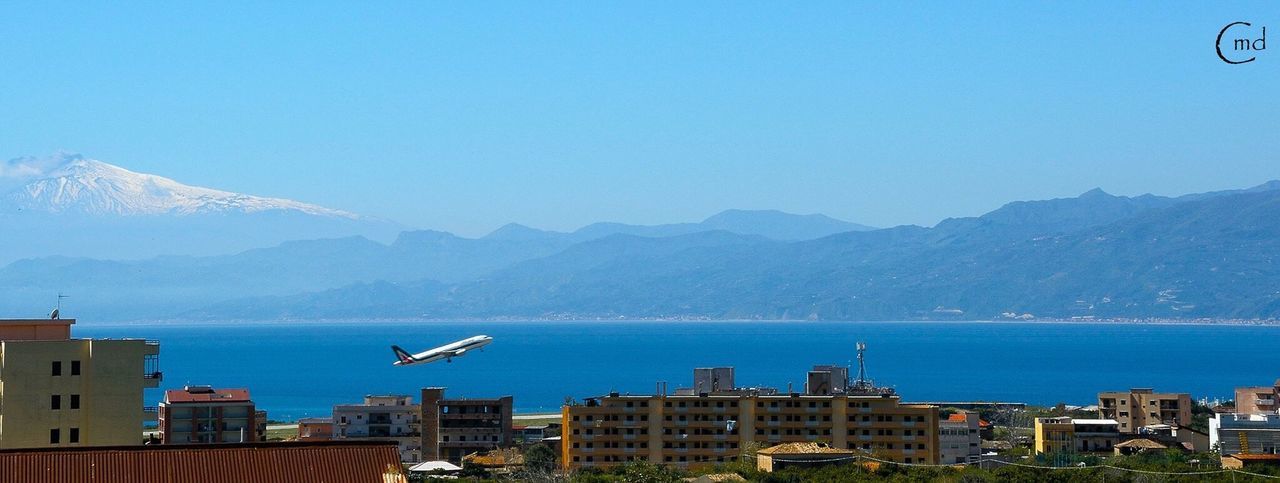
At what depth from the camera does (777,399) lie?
77375 mm

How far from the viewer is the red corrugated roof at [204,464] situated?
19.1m

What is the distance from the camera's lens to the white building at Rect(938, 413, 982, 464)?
268 feet

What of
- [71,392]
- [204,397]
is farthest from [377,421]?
[71,392]

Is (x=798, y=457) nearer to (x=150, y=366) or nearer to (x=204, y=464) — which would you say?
(x=150, y=366)

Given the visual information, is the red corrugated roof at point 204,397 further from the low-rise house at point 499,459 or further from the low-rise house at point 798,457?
the low-rise house at point 798,457

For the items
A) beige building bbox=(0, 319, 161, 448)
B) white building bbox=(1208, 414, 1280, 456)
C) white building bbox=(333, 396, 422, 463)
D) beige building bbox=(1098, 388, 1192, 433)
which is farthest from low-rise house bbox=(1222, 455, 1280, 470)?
beige building bbox=(0, 319, 161, 448)

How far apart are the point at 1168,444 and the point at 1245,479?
1110 inches

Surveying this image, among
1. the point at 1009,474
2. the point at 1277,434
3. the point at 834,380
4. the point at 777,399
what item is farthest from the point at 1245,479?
the point at 834,380

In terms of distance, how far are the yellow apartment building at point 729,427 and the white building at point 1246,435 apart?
12.5m

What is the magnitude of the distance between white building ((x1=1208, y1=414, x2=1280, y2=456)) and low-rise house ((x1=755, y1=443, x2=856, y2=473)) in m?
18.4

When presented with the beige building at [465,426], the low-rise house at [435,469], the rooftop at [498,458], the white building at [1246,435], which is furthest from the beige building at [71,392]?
the beige building at [465,426]

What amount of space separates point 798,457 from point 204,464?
46.4 metres

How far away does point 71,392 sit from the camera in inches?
1179

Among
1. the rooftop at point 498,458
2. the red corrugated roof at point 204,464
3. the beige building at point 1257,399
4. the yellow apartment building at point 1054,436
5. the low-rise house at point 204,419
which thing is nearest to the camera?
the red corrugated roof at point 204,464
